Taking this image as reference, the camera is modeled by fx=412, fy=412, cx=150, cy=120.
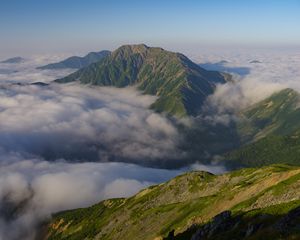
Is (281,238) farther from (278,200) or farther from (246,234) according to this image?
(278,200)

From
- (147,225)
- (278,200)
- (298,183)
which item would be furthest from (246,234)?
(147,225)

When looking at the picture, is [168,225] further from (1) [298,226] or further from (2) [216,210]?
(1) [298,226]

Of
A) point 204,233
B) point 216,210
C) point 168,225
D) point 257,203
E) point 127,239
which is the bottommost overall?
point 127,239

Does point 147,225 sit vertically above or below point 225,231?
below

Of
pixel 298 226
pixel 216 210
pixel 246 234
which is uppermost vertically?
pixel 298 226

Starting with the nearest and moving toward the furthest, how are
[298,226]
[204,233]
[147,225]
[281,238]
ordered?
[281,238]
[298,226]
[204,233]
[147,225]

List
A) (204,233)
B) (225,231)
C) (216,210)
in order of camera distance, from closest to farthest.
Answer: (225,231) → (204,233) → (216,210)

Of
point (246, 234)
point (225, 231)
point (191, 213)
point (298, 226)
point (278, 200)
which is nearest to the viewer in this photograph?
point (298, 226)

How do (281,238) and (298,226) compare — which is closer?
(281,238)

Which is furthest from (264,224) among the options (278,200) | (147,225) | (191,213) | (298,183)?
(147,225)
